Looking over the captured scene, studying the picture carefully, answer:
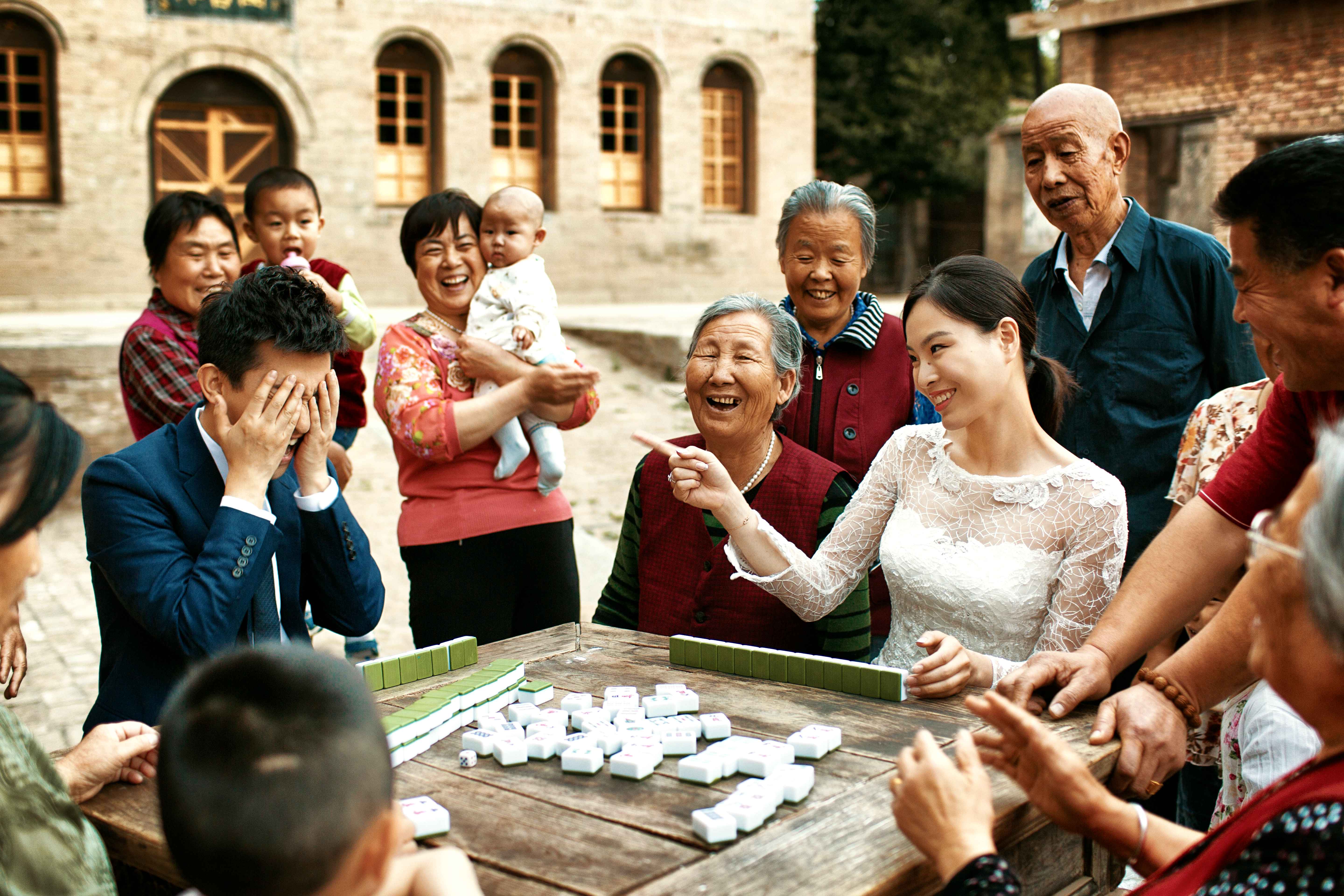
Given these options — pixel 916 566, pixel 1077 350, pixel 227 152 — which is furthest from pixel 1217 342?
pixel 227 152

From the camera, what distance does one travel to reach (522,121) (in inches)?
727

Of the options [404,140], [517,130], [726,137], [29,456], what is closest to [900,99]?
[726,137]

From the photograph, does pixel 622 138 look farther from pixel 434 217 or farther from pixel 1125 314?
pixel 1125 314

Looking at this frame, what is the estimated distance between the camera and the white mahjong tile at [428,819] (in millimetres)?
1930

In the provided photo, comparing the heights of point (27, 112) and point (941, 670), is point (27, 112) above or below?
above

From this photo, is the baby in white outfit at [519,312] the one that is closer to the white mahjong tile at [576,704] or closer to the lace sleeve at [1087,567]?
the white mahjong tile at [576,704]

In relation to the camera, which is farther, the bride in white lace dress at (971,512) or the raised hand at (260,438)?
the bride in white lace dress at (971,512)

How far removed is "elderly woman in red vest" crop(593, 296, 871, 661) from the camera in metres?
3.23

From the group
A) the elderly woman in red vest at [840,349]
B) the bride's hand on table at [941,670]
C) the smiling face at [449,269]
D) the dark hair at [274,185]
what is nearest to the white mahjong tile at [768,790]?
the bride's hand on table at [941,670]

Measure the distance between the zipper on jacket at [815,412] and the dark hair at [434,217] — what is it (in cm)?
151

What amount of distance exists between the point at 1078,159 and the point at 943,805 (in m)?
2.80

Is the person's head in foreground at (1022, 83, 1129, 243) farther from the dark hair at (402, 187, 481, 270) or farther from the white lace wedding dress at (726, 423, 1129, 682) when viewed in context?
the dark hair at (402, 187, 481, 270)

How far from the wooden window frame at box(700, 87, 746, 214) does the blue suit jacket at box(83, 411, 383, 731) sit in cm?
1752

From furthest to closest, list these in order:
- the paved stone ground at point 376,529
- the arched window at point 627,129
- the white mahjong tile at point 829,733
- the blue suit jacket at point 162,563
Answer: the arched window at point 627,129
the paved stone ground at point 376,529
the blue suit jacket at point 162,563
the white mahjong tile at point 829,733
